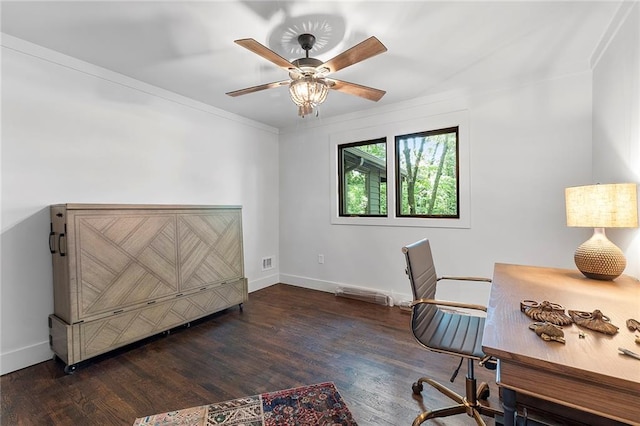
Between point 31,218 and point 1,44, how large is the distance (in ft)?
4.32

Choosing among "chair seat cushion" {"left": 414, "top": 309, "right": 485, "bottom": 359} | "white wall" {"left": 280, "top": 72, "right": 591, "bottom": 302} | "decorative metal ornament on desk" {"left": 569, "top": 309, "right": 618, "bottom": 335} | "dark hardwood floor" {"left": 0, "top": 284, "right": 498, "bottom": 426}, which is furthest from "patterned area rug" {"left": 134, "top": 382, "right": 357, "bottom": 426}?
"white wall" {"left": 280, "top": 72, "right": 591, "bottom": 302}

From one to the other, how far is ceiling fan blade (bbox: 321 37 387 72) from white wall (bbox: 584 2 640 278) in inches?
60.6

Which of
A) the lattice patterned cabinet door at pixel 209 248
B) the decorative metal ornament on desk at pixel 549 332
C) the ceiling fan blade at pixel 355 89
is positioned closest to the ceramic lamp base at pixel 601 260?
the decorative metal ornament on desk at pixel 549 332

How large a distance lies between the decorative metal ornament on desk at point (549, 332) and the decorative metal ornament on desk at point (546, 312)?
0.06m

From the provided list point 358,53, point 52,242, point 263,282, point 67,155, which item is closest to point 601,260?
point 358,53

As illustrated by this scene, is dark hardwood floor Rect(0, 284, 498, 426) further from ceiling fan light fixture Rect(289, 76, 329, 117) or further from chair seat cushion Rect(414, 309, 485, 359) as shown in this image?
ceiling fan light fixture Rect(289, 76, 329, 117)

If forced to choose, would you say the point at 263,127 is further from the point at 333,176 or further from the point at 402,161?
the point at 402,161

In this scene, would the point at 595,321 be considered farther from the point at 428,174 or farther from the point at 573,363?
the point at 428,174

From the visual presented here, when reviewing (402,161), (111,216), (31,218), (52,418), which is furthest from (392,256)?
(31,218)

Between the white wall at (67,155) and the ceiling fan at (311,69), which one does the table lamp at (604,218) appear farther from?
the white wall at (67,155)

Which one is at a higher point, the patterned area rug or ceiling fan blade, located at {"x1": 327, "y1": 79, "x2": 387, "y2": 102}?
ceiling fan blade, located at {"x1": 327, "y1": 79, "x2": 387, "y2": 102}

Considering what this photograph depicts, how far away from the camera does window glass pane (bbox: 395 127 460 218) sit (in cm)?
319

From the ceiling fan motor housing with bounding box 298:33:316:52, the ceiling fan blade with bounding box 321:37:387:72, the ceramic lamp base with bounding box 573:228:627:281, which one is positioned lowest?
the ceramic lamp base with bounding box 573:228:627:281

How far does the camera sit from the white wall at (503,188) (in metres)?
2.55
